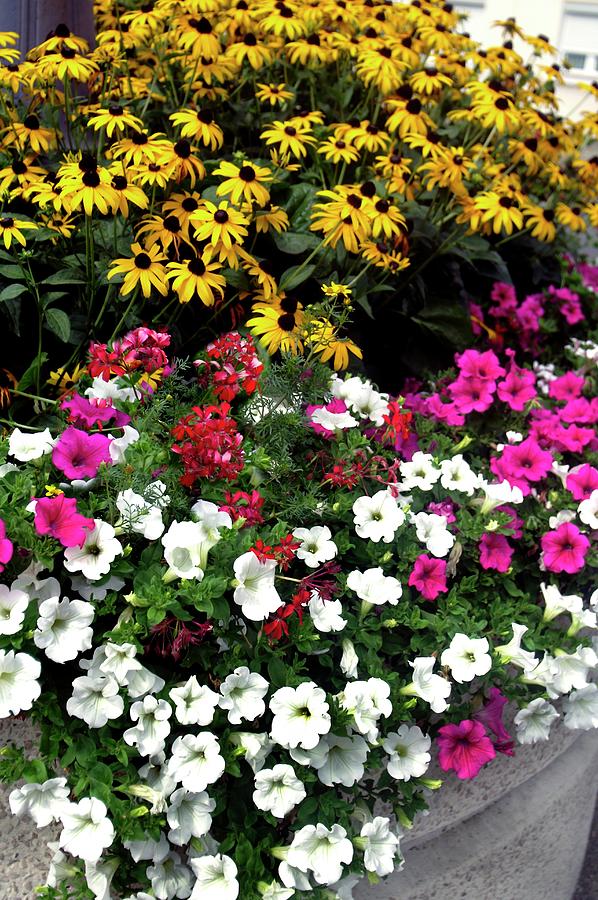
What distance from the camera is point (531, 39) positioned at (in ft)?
9.18

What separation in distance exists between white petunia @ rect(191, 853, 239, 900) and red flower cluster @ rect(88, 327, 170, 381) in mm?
680

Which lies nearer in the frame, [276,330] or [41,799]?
[41,799]

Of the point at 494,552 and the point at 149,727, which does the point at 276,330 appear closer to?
the point at 494,552

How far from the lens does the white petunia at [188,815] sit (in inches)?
44.6

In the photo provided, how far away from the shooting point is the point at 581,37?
7.25 m

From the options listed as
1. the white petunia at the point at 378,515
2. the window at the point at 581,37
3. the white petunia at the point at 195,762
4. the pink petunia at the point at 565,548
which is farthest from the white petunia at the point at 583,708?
the window at the point at 581,37

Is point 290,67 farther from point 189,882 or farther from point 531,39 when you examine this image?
point 189,882

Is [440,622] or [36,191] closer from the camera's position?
[440,622]

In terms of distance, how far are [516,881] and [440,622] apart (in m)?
0.61

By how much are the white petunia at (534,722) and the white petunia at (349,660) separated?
0.31 meters

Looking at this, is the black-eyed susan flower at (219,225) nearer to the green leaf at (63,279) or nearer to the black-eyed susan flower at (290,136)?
the green leaf at (63,279)

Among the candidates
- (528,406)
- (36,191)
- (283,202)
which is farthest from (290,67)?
(528,406)

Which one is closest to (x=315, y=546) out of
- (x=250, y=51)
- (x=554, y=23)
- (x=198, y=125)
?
(x=198, y=125)

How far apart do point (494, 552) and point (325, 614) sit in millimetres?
366
